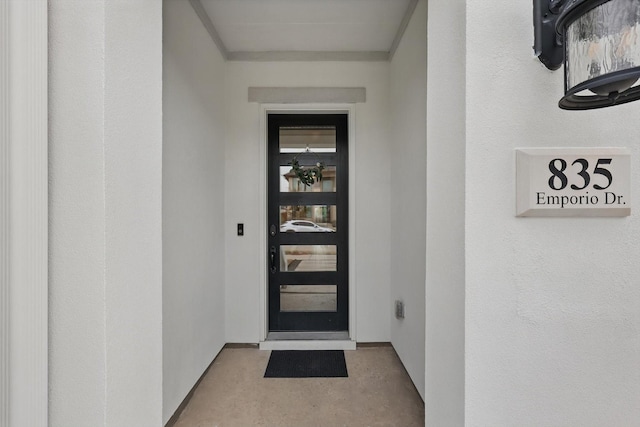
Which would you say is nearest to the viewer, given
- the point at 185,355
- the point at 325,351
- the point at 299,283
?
the point at 185,355

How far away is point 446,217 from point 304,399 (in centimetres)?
179

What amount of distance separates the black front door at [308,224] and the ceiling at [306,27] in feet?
1.88

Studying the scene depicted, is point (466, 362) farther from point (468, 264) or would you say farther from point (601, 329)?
point (601, 329)

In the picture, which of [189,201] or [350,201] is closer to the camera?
[189,201]

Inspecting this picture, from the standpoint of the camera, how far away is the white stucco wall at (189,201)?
1971 millimetres

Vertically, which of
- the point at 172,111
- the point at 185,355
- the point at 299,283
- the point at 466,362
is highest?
the point at 172,111

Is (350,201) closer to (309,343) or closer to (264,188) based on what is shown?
(264,188)

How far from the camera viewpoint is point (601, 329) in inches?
37.8

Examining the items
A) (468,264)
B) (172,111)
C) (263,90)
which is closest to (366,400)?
(468,264)

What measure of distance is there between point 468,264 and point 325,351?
2.41m

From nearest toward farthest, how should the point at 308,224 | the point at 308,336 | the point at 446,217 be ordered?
the point at 446,217 → the point at 308,336 → the point at 308,224

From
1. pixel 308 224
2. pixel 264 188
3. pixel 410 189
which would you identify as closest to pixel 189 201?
pixel 264 188

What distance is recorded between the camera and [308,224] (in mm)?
3330

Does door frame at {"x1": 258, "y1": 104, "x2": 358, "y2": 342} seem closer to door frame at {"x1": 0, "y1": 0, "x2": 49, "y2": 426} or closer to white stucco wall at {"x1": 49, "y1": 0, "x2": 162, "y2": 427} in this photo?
white stucco wall at {"x1": 49, "y1": 0, "x2": 162, "y2": 427}
